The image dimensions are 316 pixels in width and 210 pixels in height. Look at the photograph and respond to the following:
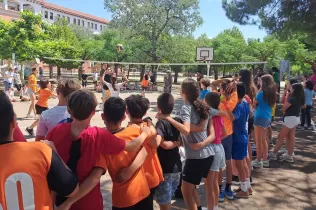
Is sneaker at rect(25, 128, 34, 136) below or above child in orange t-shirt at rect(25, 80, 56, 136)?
below

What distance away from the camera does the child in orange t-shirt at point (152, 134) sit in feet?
8.86

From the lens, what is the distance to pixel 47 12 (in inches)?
3130

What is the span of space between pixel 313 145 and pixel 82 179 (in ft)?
24.7

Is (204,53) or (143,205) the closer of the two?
(143,205)

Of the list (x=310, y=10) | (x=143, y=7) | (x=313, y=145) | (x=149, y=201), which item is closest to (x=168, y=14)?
(x=143, y=7)

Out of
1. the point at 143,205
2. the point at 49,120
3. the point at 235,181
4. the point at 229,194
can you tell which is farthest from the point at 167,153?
the point at 235,181

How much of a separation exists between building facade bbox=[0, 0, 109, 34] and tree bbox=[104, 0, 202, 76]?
30.5m

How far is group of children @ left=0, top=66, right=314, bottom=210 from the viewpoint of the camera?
204cm

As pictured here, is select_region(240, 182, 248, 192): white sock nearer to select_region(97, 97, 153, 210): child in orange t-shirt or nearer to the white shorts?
the white shorts

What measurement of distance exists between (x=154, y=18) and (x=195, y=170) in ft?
87.6

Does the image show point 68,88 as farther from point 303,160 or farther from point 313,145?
point 313,145

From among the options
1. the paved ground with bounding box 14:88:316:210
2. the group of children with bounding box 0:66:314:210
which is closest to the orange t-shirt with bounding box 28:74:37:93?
the paved ground with bounding box 14:88:316:210

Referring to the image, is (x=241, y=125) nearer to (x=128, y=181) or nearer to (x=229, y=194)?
(x=229, y=194)

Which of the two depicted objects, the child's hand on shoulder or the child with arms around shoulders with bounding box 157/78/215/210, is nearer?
the child's hand on shoulder
